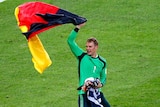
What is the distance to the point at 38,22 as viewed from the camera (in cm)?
1484

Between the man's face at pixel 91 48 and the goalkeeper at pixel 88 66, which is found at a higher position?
the man's face at pixel 91 48

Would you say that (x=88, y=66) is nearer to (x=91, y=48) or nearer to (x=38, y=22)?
(x=91, y=48)

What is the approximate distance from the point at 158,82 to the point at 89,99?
512 centimetres

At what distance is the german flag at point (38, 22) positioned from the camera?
14.7 metres

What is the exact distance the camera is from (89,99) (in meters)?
14.2

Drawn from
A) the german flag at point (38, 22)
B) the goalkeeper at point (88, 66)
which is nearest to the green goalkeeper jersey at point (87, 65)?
the goalkeeper at point (88, 66)

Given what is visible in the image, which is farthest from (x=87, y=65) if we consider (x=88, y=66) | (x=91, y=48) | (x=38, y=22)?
(x=38, y=22)

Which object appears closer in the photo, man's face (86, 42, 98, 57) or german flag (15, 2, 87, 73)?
man's face (86, 42, 98, 57)

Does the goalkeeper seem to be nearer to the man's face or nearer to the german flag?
the man's face

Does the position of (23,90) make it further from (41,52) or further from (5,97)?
(41,52)

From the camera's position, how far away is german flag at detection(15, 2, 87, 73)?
48.3 feet

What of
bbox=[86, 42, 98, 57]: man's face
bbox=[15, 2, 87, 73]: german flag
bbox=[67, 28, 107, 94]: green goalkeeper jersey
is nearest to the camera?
bbox=[86, 42, 98, 57]: man's face

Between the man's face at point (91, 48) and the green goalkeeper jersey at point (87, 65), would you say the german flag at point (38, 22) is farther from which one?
the man's face at point (91, 48)

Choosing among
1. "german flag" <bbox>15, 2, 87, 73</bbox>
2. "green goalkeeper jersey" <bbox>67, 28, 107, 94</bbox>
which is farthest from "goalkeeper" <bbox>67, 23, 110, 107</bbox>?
"german flag" <bbox>15, 2, 87, 73</bbox>
